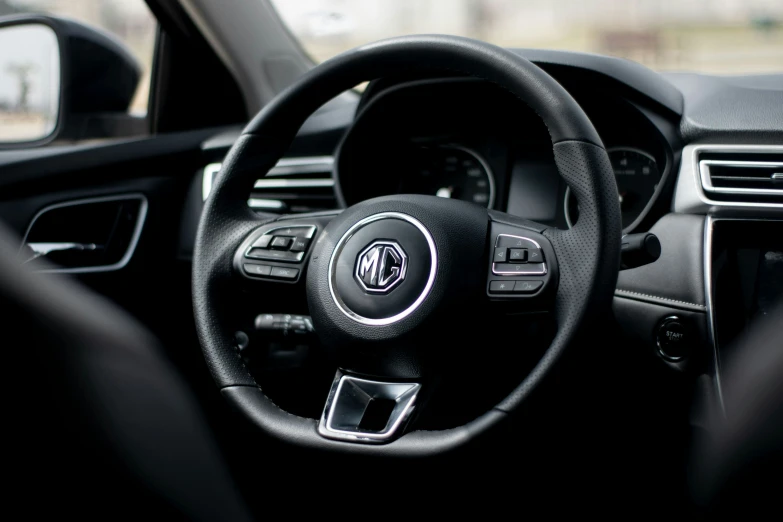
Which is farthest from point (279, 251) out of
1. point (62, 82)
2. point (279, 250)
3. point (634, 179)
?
point (62, 82)

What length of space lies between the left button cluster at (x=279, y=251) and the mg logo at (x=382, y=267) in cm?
16

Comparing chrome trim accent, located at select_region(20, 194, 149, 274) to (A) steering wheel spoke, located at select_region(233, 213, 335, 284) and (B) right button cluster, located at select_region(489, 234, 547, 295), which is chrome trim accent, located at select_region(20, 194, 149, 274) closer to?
(A) steering wheel spoke, located at select_region(233, 213, 335, 284)

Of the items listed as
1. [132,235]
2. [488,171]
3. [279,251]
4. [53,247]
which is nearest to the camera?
[279,251]

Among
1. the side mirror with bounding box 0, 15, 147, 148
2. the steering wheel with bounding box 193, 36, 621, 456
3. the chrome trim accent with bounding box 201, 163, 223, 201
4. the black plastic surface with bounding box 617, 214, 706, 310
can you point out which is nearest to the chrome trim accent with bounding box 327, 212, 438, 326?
the steering wheel with bounding box 193, 36, 621, 456

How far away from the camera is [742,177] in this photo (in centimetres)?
150

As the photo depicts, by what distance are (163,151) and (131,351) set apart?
1018 millimetres

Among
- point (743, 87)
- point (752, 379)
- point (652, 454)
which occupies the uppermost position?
point (743, 87)

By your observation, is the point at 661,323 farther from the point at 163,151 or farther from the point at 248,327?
the point at 163,151

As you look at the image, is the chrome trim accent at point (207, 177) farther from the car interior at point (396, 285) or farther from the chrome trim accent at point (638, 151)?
the chrome trim accent at point (638, 151)

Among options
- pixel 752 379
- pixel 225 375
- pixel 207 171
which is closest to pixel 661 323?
pixel 752 379

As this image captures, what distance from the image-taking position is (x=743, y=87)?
5.56 feet

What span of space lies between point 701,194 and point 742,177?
0.08 metres

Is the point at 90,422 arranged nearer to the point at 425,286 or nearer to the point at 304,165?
the point at 425,286

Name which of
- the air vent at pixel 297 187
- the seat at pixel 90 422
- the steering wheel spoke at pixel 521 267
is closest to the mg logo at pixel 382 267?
the steering wheel spoke at pixel 521 267
